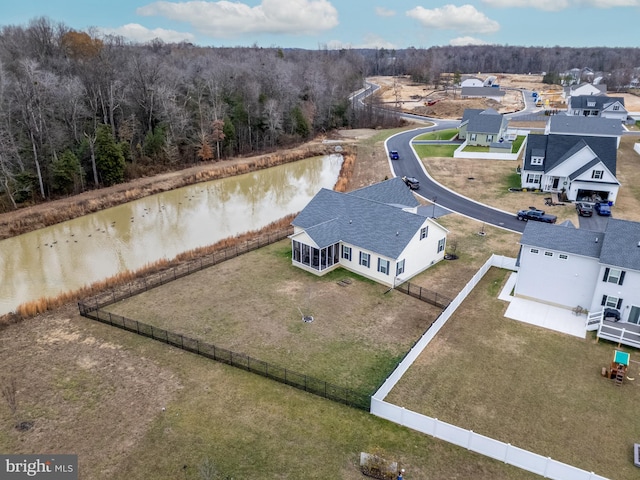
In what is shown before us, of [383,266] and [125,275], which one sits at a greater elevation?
[383,266]

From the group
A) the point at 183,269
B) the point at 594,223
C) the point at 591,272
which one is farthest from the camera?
the point at 594,223

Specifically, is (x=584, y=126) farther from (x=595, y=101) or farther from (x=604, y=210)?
(x=595, y=101)

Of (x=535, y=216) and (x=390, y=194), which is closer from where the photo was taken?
Result: (x=390, y=194)

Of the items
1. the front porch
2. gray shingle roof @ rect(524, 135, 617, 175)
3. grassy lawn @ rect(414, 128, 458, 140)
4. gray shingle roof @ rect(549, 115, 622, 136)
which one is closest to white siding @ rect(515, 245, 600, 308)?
the front porch

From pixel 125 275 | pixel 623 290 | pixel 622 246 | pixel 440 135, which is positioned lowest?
pixel 125 275

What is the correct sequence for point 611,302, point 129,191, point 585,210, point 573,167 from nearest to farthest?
point 611,302 → point 585,210 → point 573,167 → point 129,191

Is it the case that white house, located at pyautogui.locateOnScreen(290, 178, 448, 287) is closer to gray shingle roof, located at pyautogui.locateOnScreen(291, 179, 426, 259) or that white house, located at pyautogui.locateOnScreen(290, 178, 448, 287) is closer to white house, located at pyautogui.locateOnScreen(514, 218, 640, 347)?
gray shingle roof, located at pyautogui.locateOnScreen(291, 179, 426, 259)

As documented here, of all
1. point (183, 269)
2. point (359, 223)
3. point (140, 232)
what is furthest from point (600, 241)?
point (140, 232)

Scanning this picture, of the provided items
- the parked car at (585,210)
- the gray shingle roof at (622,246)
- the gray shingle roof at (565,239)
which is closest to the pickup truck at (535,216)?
the parked car at (585,210)
